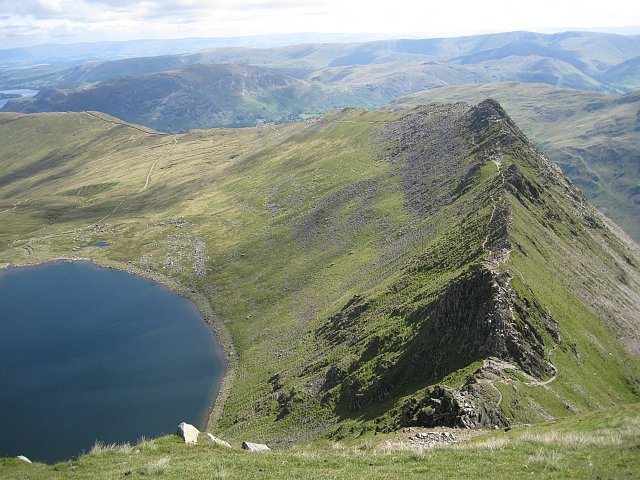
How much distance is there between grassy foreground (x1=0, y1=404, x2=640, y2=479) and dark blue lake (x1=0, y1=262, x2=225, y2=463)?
50.7 m

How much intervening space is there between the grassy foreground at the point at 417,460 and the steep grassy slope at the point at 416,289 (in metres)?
10.2

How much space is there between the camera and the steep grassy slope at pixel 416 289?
56.8 m

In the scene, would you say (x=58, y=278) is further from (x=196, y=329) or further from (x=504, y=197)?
(x=504, y=197)

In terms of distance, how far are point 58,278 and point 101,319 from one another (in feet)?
148

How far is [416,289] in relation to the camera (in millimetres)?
85250

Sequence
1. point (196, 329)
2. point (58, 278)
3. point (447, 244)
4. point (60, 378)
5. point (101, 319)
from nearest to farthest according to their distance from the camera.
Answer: point (447, 244), point (60, 378), point (196, 329), point (101, 319), point (58, 278)

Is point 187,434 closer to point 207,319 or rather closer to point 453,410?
point 453,410

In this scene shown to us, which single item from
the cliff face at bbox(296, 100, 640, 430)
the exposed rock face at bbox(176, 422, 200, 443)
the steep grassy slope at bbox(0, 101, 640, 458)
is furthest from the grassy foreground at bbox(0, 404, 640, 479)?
the steep grassy slope at bbox(0, 101, 640, 458)

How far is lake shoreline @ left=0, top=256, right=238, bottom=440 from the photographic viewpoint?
90.0 metres

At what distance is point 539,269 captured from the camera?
259 ft

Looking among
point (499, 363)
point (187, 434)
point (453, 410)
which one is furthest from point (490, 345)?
point (187, 434)

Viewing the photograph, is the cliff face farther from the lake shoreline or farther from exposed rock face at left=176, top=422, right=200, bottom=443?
the lake shoreline

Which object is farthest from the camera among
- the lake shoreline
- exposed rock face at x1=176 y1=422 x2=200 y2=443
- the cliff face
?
the lake shoreline

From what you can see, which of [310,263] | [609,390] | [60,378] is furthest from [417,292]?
[60,378]
